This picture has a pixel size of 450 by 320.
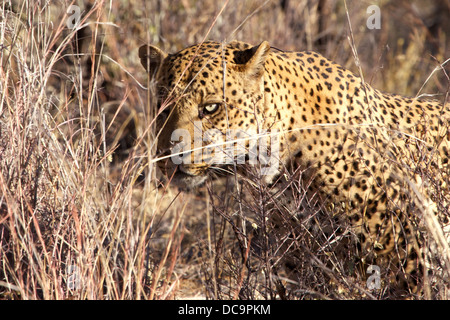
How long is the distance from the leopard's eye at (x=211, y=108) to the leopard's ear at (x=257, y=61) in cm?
25

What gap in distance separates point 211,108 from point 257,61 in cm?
36

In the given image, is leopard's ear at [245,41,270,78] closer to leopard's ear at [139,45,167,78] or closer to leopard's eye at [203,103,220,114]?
leopard's eye at [203,103,220,114]

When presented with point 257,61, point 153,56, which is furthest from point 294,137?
point 153,56

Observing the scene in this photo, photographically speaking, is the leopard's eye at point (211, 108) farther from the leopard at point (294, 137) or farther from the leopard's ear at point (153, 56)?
the leopard's ear at point (153, 56)

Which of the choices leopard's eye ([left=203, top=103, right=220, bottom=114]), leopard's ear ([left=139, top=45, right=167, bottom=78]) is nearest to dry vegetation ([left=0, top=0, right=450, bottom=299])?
leopard's ear ([left=139, top=45, right=167, bottom=78])

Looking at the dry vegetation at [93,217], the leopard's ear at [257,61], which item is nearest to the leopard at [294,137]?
the leopard's ear at [257,61]

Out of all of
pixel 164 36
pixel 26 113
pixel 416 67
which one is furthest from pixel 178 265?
pixel 416 67

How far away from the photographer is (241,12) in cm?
705

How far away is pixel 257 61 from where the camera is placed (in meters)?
3.51

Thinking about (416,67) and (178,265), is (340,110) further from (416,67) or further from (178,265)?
(416,67)

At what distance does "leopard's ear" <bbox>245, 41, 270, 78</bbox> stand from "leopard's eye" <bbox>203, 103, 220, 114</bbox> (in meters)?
0.25

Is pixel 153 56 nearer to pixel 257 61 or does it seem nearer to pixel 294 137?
pixel 257 61

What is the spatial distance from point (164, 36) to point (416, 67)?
4000 millimetres

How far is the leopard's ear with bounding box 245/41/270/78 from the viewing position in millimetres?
3494
